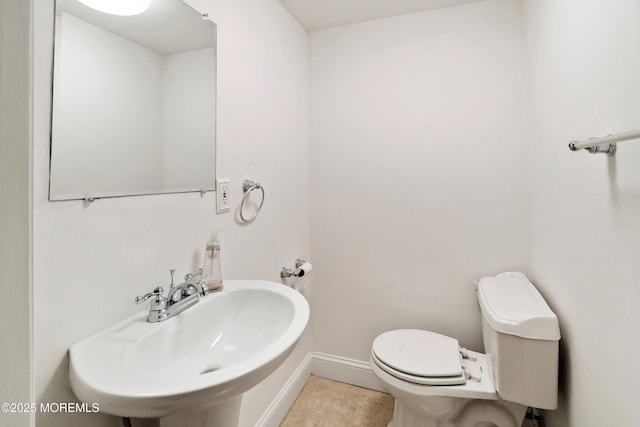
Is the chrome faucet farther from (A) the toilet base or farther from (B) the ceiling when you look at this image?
(B) the ceiling

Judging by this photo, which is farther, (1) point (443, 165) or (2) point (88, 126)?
(1) point (443, 165)

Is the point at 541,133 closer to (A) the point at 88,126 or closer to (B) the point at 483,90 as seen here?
(B) the point at 483,90

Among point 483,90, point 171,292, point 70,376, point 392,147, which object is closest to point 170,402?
point 70,376

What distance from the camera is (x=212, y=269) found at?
1.07 meters

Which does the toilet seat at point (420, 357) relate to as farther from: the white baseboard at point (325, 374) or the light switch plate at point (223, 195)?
the light switch plate at point (223, 195)

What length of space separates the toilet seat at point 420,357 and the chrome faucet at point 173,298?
0.94m

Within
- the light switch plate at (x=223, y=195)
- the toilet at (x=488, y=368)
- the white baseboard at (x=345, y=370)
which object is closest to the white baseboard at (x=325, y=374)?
the white baseboard at (x=345, y=370)

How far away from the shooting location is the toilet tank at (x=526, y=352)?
3.59 feet

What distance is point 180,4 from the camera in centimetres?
100

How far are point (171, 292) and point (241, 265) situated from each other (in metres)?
0.46
